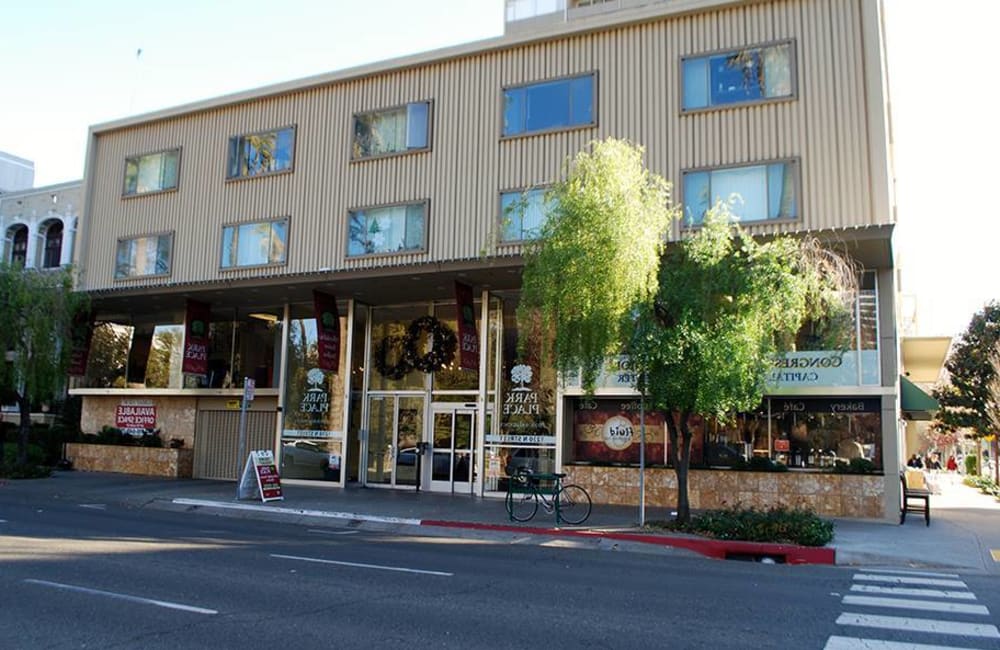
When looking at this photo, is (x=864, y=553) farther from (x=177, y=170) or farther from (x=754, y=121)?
(x=177, y=170)

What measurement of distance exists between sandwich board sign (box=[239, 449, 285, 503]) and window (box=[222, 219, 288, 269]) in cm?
660

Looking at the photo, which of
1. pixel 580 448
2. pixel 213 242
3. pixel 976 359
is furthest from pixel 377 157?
pixel 976 359

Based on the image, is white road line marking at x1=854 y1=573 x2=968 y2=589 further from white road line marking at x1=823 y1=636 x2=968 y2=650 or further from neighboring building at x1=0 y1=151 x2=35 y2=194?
neighboring building at x1=0 y1=151 x2=35 y2=194

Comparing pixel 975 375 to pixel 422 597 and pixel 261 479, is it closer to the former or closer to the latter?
pixel 261 479

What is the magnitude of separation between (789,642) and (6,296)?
23.3m

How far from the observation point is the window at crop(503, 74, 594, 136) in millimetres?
20844

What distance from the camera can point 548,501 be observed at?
16.9 m

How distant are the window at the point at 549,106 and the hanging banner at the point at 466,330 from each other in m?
4.37

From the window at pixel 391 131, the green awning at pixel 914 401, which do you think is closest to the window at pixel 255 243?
the window at pixel 391 131

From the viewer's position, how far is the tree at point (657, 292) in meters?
13.7

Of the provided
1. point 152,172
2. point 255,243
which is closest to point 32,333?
point 255,243

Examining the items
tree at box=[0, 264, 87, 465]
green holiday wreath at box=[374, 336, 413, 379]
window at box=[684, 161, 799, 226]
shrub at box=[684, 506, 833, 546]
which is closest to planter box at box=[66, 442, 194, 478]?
tree at box=[0, 264, 87, 465]

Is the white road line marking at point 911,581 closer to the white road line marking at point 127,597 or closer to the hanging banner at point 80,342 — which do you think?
the white road line marking at point 127,597

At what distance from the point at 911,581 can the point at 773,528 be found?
3.06 m
